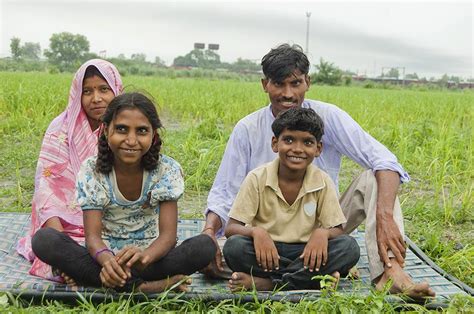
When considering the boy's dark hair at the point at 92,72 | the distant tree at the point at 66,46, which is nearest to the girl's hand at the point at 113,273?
the boy's dark hair at the point at 92,72

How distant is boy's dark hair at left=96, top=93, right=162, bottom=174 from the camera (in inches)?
86.4

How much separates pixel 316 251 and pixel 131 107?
908mm

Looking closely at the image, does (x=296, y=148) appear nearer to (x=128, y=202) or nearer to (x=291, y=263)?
(x=291, y=263)

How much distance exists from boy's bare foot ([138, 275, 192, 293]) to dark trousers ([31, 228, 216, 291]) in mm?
32

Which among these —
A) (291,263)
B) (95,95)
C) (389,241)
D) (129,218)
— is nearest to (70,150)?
(95,95)

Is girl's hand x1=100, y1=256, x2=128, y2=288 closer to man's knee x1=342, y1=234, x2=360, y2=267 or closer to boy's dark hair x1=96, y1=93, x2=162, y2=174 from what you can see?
A: boy's dark hair x1=96, y1=93, x2=162, y2=174

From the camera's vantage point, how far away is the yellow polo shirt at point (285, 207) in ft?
7.67

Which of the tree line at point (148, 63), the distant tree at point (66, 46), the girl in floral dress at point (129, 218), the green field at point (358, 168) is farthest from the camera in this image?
the distant tree at point (66, 46)

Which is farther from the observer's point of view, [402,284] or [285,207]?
[285,207]

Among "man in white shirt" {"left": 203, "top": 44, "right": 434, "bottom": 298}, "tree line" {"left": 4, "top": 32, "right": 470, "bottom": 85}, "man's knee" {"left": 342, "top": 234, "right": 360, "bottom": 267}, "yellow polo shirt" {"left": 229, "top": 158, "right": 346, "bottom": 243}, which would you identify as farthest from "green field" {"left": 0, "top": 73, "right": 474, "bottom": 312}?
"tree line" {"left": 4, "top": 32, "right": 470, "bottom": 85}

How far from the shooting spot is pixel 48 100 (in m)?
6.99

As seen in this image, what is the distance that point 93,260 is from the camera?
7.13 feet

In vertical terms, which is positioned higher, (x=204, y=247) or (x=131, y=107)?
(x=131, y=107)

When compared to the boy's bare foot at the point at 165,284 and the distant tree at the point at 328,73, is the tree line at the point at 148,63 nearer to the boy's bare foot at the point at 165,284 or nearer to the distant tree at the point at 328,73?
the distant tree at the point at 328,73
